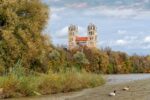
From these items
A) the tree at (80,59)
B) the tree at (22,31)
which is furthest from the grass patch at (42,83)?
the tree at (80,59)

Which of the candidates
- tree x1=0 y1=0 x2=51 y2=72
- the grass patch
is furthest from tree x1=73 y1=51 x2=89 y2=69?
the grass patch

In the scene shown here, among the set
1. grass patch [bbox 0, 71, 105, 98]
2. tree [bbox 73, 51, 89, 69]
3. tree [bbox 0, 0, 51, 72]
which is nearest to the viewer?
grass patch [bbox 0, 71, 105, 98]

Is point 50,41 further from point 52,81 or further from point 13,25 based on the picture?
point 52,81

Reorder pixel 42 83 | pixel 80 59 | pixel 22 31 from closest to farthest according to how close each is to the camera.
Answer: pixel 42 83, pixel 22 31, pixel 80 59

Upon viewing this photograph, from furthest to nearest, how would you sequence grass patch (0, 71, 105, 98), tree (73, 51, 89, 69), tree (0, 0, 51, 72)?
tree (73, 51, 89, 69), tree (0, 0, 51, 72), grass patch (0, 71, 105, 98)

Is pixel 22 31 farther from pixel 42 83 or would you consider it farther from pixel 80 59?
pixel 80 59

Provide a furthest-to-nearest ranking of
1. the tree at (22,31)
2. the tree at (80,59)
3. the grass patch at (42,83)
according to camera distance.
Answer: the tree at (80,59)
the tree at (22,31)
the grass patch at (42,83)

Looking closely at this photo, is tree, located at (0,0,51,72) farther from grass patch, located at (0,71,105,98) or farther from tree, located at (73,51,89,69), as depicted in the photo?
tree, located at (73,51,89,69)

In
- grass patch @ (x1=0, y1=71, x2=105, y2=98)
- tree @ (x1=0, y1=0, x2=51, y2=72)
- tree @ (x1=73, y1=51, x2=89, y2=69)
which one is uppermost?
tree @ (x1=0, y1=0, x2=51, y2=72)

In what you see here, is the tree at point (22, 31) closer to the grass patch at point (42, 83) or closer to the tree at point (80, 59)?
the grass patch at point (42, 83)

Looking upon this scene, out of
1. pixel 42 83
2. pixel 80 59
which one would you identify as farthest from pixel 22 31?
pixel 80 59

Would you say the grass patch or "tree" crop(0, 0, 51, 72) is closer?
the grass patch

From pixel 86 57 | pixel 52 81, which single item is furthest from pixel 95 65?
pixel 52 81

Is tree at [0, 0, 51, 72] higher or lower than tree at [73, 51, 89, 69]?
higher
